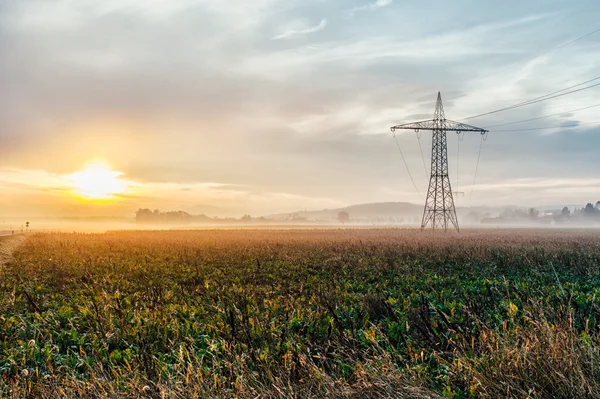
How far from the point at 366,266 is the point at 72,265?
1343cm

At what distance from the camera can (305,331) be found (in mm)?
7586

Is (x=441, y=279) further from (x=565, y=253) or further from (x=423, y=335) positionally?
(x=565, y=253)

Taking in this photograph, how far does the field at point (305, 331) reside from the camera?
15.7 feet

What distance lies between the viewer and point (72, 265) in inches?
700

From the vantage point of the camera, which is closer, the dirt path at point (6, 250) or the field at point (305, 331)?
the field at point (305, 331)

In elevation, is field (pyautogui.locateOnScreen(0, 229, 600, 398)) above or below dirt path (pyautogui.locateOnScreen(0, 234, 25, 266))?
above

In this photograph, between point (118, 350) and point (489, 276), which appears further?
point (489, 276)

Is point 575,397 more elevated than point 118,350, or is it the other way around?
point 575,397

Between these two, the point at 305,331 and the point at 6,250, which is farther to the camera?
the point at 6,250

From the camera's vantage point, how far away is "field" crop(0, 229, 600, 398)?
15.7ft

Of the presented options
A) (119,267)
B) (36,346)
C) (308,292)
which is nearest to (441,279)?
(308,292)

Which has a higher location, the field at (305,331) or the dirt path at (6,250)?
the field at (305,331)

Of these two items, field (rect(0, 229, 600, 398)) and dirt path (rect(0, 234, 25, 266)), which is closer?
field (rect(0, 229, 600, 398))

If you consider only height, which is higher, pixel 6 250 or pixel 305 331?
pixel 305 331
